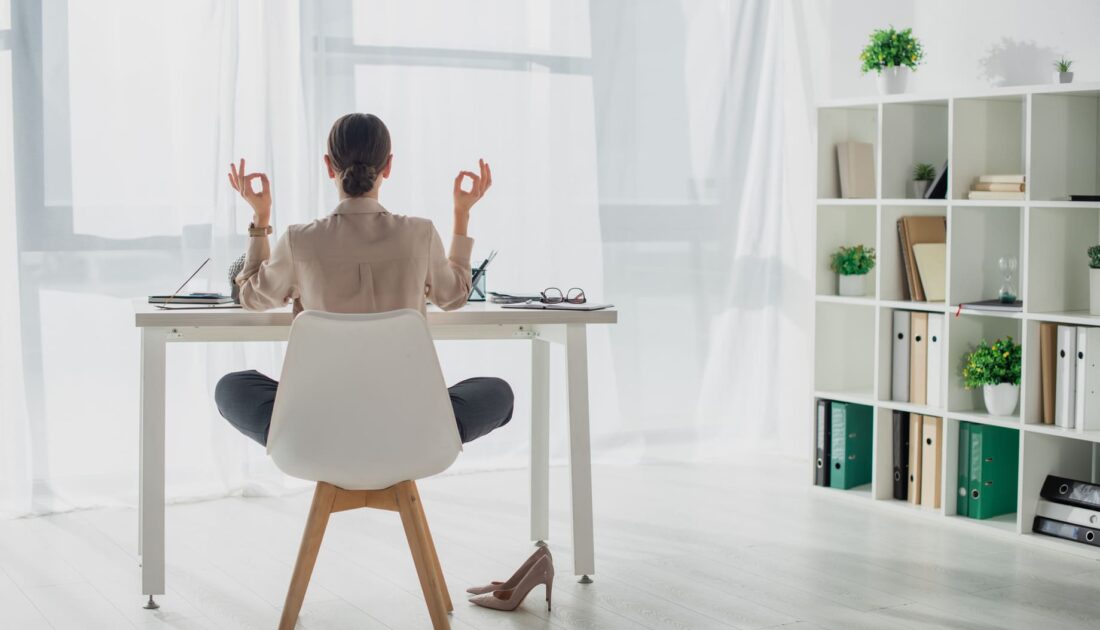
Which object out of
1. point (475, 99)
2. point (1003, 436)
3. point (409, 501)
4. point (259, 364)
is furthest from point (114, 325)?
point (1003, 436)

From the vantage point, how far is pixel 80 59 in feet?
12.4

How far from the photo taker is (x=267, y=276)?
2.61m

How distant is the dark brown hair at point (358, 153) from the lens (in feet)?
8.60

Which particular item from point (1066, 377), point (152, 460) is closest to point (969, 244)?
point (1066, 377)

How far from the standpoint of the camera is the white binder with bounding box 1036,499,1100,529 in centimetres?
339

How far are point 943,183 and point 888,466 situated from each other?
3.10ft

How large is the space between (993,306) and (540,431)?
1.43 metres

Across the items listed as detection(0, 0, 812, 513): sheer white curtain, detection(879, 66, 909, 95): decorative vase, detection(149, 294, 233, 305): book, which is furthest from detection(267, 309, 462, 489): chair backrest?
detection(879, 66, 909, 95): decorative vase

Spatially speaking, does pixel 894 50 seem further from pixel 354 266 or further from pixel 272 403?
pixel 272 403

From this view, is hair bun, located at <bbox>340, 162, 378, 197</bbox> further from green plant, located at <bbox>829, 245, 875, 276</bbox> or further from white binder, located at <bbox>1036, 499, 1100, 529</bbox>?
white binder, located at <bbox>1036, 499, 1100, 529</bbox>

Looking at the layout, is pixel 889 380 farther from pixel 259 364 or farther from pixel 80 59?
pixel 80 59

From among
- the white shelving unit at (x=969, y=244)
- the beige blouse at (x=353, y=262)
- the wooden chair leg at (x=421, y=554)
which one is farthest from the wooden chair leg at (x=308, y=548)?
the white shelving unit at (x=969, y=244)

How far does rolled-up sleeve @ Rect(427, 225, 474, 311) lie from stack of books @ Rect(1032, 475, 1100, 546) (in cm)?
189

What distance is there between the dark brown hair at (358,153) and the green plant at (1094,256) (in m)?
2.05
